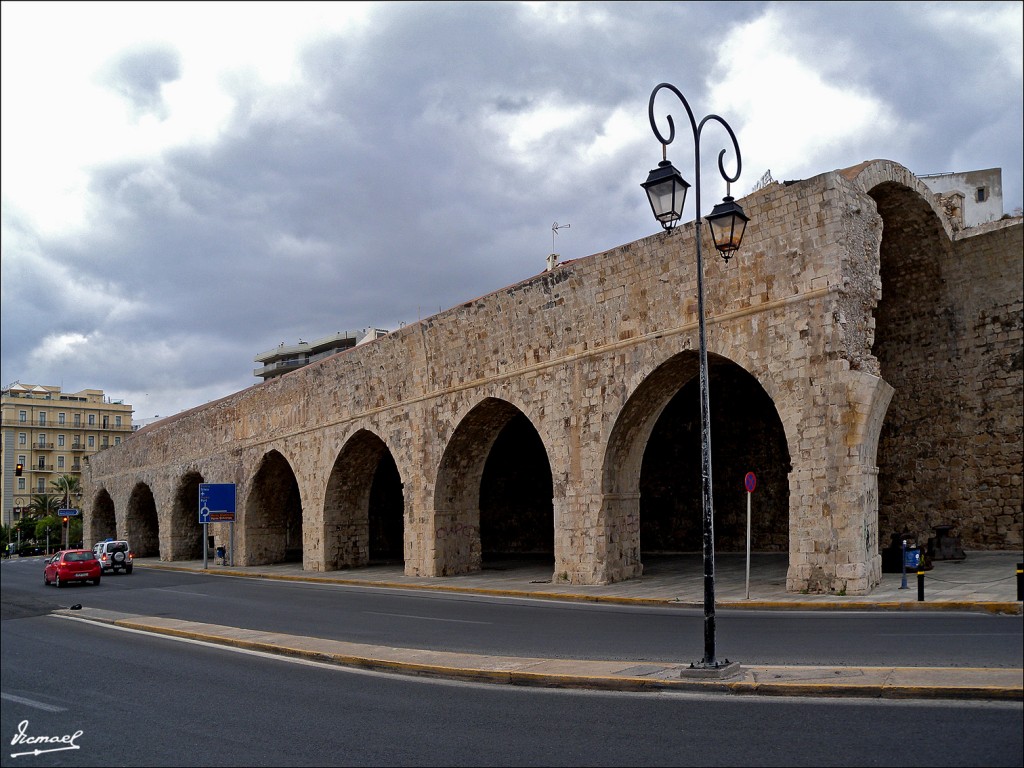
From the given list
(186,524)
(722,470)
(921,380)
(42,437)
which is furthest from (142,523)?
(921,380)

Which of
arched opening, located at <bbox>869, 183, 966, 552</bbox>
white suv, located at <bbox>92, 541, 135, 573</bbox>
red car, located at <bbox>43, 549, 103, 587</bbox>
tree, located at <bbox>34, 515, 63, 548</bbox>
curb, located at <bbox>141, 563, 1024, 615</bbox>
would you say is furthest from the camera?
tree, located at <bbox>34, 515, 63, 548</bbox>

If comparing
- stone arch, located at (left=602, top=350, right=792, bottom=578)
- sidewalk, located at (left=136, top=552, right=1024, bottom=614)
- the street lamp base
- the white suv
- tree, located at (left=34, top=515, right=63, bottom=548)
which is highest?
stone arch, located at (left=602, top=350, right=792, bottom=578)

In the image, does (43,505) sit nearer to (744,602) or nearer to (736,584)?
(736,584)

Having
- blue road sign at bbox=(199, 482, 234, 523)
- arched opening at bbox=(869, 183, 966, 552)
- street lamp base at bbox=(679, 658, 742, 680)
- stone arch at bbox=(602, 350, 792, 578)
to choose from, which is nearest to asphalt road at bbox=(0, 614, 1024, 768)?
street lamp base at bbox=(679, 658, 742, 680)

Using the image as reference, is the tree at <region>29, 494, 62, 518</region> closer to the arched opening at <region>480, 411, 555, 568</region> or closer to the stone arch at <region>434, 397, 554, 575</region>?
the arched opening at <region>480, 411, 555, 568</region>

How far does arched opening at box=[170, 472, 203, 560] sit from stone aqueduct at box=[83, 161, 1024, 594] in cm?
1302

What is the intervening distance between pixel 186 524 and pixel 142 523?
27.6ft

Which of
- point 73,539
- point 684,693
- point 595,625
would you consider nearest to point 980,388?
point 595,625

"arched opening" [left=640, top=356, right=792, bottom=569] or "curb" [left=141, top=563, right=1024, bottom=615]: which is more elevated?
"arched opening" [left=640, top=356, right=792, bottom=569]

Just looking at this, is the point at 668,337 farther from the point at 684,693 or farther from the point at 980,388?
the point at 684,693

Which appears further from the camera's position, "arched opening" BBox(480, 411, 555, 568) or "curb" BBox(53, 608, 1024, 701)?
"arched opening" BBox(480, 411, 555, 568)

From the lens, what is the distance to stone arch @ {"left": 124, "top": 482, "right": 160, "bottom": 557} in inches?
1836

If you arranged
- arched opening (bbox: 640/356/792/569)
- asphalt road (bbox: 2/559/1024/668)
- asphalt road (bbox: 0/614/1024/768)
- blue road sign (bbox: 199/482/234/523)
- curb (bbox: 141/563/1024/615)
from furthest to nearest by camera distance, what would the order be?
1. blue road sign (bbox: 199/482/234/523)
2. arched opening (bbox: 640/356/792/569)
3. curb (bbox: 141/563/1024/615)
4. asphalt road (bbox: 2/559/1024/668)
5. asphalt road (bbox: 0/614/1024/768)

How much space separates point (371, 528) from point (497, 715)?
30.4 m
